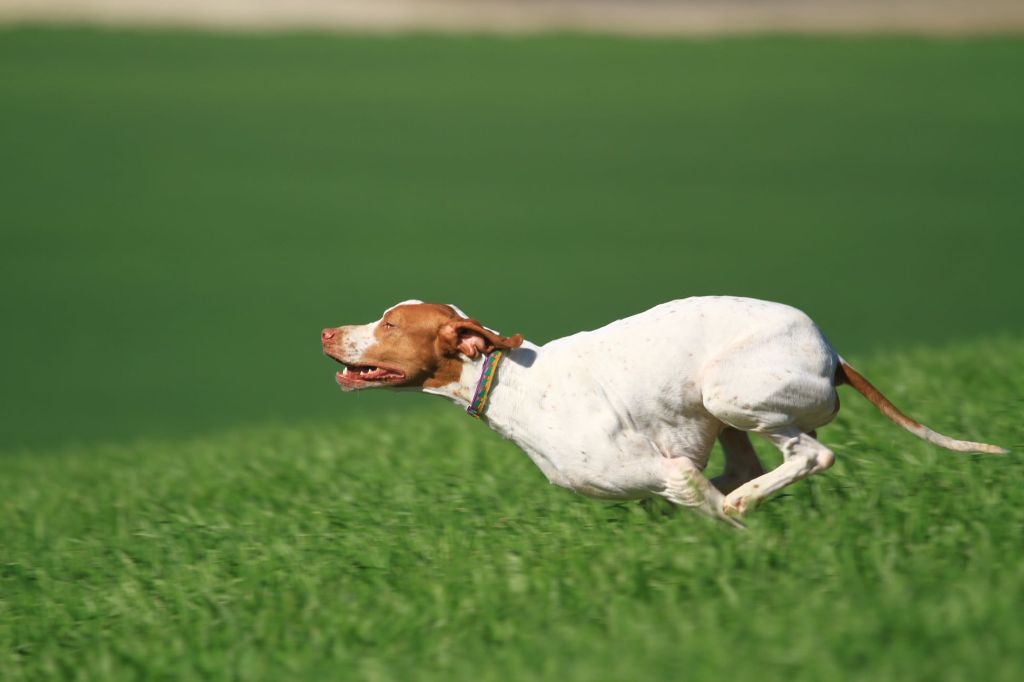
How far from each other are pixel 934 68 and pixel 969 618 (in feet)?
105

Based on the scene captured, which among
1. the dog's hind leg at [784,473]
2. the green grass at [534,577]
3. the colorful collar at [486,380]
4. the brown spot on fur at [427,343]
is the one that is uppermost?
the brown spot on fur at [427,343]

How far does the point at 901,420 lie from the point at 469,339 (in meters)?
1.99

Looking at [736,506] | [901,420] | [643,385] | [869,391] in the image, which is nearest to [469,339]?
[643,385]

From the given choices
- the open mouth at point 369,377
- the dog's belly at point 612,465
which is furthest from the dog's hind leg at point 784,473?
the open mouth at point 369,377

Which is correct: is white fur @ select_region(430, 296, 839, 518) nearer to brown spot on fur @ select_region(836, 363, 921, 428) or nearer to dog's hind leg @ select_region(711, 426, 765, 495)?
brown spot on fur @ select_region(836, 363, 921, 428)

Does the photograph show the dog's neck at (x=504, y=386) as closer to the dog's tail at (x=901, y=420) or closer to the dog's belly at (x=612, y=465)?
the dog's belly at (x=612, y=465)

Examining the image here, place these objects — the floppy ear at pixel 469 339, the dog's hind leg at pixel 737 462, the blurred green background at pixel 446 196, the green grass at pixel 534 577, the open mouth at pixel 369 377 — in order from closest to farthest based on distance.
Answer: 1. the green grass at pixel 534 577
2. the floppy ear at pixel 469 339
3. the open mouth at pixel 369 377
4. the dog's hind leg at pixel 737 462
5. the blurred green background at pixel 446 196

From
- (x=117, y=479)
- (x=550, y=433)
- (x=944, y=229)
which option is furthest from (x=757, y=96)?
(x=550, y=433)

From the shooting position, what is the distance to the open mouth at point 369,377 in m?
6.07

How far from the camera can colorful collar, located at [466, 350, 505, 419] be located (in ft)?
19.8

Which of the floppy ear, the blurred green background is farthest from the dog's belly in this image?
the blurred green background

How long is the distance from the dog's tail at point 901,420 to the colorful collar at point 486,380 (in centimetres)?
154

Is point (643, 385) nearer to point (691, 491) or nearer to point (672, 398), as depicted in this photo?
point (672, 398)

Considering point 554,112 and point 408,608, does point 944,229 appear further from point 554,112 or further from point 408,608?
point 408,608
